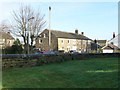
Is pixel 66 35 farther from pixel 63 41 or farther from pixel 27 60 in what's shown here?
pixel 27 60

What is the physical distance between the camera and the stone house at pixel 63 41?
3578 inches

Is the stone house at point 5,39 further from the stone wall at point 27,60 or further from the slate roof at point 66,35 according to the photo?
the stone wall at point 27,60

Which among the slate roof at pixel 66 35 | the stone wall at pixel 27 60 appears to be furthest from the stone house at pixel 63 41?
the stone wall at pixel 27 60

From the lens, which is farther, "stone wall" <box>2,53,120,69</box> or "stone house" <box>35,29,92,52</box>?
"stone house" <box>35,29,92,52</box>

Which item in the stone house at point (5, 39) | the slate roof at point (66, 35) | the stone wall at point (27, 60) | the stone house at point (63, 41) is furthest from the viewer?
the slate roof at point (66, 35)

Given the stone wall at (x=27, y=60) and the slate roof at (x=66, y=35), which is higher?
the slate roof at (x=66, y=35)

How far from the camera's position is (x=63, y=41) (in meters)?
95.3

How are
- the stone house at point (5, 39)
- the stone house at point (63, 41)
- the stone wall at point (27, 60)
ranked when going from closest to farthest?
the stone wall at point (27, 60) → the stone house at point (5, 39) → the stone house at point (63, 41)

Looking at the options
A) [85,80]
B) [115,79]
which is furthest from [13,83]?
[115,79]

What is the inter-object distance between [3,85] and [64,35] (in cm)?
8512

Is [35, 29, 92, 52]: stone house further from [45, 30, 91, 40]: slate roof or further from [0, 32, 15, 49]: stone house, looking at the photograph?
[0, 32, 15, 49]: stone house

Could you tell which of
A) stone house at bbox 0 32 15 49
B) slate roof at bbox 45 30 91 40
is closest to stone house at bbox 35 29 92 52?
slate roof at bbox 45 30 91 40

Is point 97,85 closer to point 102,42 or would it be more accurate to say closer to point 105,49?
point 105,49

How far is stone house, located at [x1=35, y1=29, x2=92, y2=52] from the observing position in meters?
90.9
